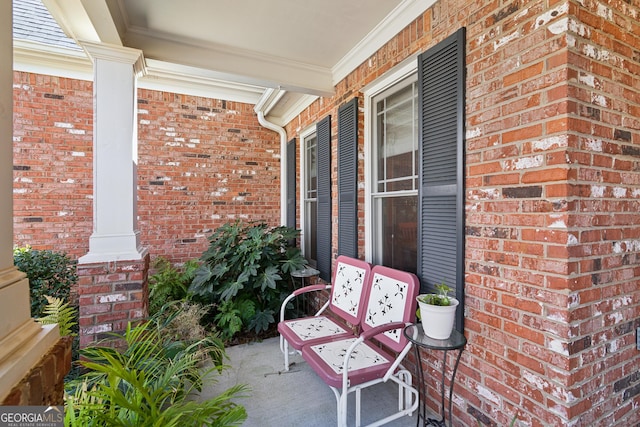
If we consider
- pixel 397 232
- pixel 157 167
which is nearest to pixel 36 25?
pixel 157 167

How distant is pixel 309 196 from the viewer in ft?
14.2

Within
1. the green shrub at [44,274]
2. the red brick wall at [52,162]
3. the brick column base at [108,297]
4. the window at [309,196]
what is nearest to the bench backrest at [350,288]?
the window at [309,196]

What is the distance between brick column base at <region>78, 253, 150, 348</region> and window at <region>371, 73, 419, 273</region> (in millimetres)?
2054

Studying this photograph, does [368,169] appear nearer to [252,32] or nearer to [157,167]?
[252,32]

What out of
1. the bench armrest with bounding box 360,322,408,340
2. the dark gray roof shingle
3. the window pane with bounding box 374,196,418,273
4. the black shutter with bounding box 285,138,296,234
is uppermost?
the dark gray roof shingle

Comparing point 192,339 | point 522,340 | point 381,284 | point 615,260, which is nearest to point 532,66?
point 615,260

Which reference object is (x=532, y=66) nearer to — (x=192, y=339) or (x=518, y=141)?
(x=518, y=141)

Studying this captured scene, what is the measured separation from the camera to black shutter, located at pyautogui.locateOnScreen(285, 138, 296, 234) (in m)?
4.54

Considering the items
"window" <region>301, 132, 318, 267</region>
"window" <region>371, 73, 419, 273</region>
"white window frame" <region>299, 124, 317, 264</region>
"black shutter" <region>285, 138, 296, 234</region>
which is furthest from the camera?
"black shutter" <region>285, 138, 296, 234</region>

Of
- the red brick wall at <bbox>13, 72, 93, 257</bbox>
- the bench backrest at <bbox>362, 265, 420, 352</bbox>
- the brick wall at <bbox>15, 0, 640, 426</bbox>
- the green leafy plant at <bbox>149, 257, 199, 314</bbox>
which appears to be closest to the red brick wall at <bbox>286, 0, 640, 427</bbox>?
the brick wall at <bbox>15, 0, 640, 426</bbox>

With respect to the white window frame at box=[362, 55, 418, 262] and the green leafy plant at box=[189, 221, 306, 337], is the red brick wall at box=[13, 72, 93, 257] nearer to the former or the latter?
the green leafy plant at box=[189, 221, 306, 337]

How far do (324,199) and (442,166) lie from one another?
1.78 meters

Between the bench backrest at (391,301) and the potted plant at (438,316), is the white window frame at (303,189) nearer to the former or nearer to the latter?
the bench backrest at (391,301)

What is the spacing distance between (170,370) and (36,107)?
405 cm
